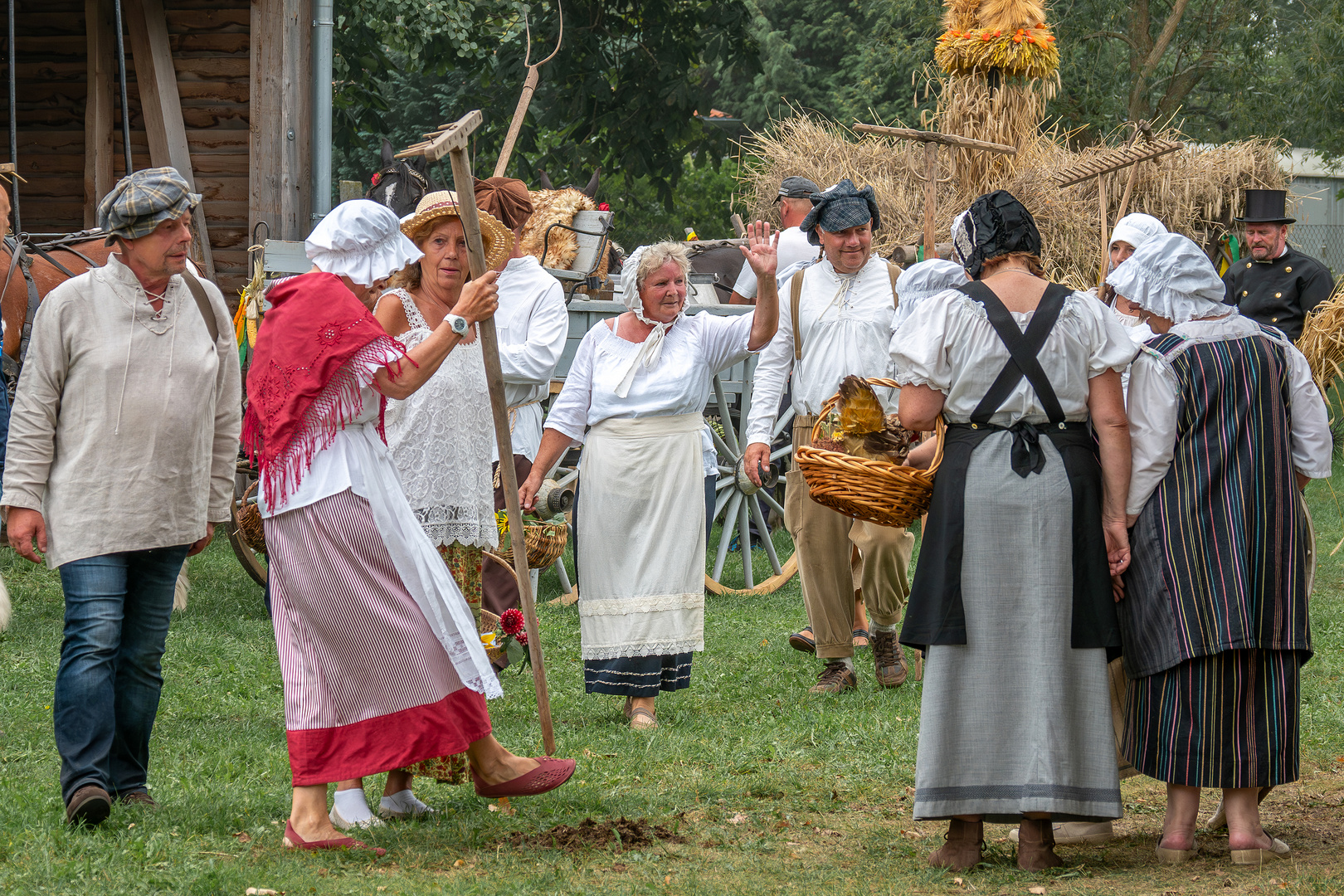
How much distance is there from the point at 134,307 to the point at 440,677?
1.39 meters

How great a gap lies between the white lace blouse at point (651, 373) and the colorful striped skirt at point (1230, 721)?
2.35 m

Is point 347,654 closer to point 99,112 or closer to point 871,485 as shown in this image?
point 871,485

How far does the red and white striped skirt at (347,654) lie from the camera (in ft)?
12.7

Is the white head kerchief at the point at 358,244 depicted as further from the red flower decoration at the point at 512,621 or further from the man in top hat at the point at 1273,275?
the man in top hat at the point at 1273,275

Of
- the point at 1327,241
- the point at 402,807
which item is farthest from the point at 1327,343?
the point at 1327,241

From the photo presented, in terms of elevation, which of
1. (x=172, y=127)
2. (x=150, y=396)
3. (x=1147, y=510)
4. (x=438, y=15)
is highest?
(x=438, y=15)

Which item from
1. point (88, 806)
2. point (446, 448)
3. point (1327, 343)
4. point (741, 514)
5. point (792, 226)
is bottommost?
point (88, 806)

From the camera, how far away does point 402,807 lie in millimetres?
4344

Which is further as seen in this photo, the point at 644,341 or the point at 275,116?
the point at 275,116

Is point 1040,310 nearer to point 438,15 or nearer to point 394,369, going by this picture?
point 394,369

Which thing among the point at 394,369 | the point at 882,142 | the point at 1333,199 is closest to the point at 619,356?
the point at 394,369

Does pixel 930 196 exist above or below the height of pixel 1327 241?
below

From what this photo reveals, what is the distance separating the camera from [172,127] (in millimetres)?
10508

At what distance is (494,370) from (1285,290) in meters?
7.07
